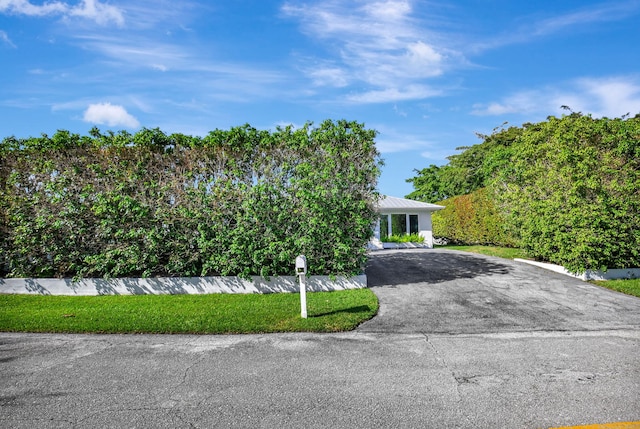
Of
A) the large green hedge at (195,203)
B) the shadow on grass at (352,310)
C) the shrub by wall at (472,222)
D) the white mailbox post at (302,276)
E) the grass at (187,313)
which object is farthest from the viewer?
the shrub by wall at (472,222)

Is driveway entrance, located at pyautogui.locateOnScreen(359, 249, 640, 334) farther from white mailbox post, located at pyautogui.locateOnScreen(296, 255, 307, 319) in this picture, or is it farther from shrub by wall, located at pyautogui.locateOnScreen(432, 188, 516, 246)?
shrub by wall, located at pyautogui.locateOnScreen(432, 188, 516, 246)

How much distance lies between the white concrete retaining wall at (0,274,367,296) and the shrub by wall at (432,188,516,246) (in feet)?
39.2

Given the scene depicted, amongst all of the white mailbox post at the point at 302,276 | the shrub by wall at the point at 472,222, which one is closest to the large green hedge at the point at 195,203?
the white mailbox post at the point at 302,276

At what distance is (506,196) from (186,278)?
11.9 meters

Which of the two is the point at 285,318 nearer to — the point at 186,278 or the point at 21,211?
the point at 186,278

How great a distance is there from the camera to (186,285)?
11.3 m

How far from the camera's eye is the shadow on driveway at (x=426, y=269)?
1252 cm

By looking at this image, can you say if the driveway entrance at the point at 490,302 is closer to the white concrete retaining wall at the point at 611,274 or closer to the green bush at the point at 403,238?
the white concrete retaining wall at the point at 611,274

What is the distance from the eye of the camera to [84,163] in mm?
11602

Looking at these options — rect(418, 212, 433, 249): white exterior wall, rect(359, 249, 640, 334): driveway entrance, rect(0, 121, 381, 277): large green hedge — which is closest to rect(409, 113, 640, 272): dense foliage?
rect(359, 249, 640, 334): driveway entrance

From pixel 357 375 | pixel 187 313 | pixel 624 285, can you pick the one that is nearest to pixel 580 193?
pixel 624 285

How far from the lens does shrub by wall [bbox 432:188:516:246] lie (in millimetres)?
22203

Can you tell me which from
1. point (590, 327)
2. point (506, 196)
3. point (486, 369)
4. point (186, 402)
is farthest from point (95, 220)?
point (506, 196)

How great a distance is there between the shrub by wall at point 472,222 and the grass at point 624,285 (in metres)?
7.12
